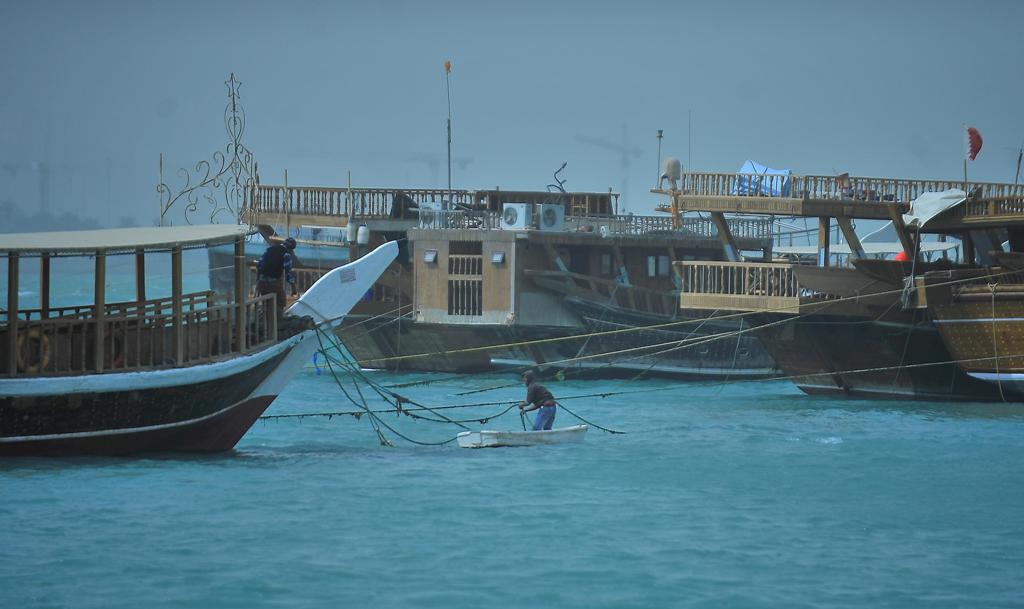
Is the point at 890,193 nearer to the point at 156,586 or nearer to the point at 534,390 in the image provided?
the point at 534,390

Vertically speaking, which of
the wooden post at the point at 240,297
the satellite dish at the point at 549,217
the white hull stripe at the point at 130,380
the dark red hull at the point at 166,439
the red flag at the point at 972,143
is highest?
the red flag at the point at 972,143

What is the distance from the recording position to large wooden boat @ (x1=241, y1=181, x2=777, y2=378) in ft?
118

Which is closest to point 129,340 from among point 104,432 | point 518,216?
point 104,432

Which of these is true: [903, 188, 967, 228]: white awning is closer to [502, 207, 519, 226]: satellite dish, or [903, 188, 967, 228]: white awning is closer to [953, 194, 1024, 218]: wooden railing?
[953, 194, 1024, 218]: wooden railing

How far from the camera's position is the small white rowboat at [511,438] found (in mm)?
22688

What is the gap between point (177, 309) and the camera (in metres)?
19.5

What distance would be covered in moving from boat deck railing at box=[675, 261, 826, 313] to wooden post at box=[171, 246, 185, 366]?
12860mm

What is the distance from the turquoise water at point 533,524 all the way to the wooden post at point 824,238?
5.79 meters

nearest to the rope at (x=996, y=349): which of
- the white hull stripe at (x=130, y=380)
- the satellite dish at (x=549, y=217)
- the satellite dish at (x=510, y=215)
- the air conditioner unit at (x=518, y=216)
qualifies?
the satellite dish at (x=549, y=217)

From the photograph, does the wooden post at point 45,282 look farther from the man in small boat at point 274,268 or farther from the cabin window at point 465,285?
the cabin window at point 465,285

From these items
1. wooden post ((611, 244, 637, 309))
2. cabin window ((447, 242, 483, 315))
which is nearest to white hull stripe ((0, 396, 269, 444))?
cabin window ((447, 242, 483, 315))

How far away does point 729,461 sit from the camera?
22.8 meters

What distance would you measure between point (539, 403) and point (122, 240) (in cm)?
708

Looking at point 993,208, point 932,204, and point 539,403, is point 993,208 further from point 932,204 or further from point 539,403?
point 539,403
